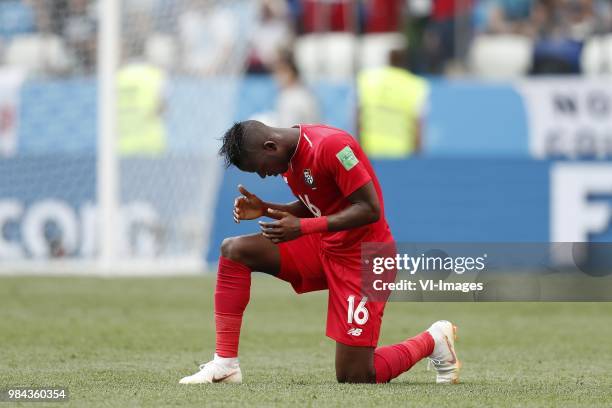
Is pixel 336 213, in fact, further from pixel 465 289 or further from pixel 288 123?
pixel 288 123

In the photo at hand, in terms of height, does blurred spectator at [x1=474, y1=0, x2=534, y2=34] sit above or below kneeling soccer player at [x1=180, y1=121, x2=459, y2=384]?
above

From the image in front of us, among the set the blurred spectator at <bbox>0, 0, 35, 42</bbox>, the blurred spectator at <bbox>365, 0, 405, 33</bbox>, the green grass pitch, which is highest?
the blurred spectator at <bbox>0, 0, 35, 42</bbox>

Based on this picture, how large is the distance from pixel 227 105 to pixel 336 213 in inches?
347

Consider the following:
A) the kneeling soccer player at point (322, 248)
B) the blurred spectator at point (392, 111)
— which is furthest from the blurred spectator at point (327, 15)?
the kneeling soccer player at point (322, 248)

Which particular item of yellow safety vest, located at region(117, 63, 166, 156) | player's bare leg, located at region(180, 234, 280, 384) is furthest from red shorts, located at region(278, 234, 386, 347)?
yellow safety vest, located at region(117, 63, 166, 156)

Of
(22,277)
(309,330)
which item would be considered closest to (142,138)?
(22,277)

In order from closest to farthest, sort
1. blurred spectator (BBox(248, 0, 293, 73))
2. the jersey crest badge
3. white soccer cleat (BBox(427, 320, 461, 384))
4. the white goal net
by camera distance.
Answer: the jersey crest badge → white soccer cleat (BBox(427, 320, 461, 384)) → the white goal net → blurred spectator (BBox(248, 0, 293, 73))

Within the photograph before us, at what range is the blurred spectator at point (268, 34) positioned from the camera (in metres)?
17.4

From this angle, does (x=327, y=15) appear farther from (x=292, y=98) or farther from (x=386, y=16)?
(x=292, y=98)

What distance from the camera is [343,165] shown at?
6.15 metres

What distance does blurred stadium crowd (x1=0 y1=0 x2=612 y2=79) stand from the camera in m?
14.5

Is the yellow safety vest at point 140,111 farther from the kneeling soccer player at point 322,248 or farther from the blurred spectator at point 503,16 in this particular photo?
the kneeling soccer player at point 322,248

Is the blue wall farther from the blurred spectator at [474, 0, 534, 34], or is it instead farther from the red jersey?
the red jersey

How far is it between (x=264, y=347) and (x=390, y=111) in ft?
24.0
